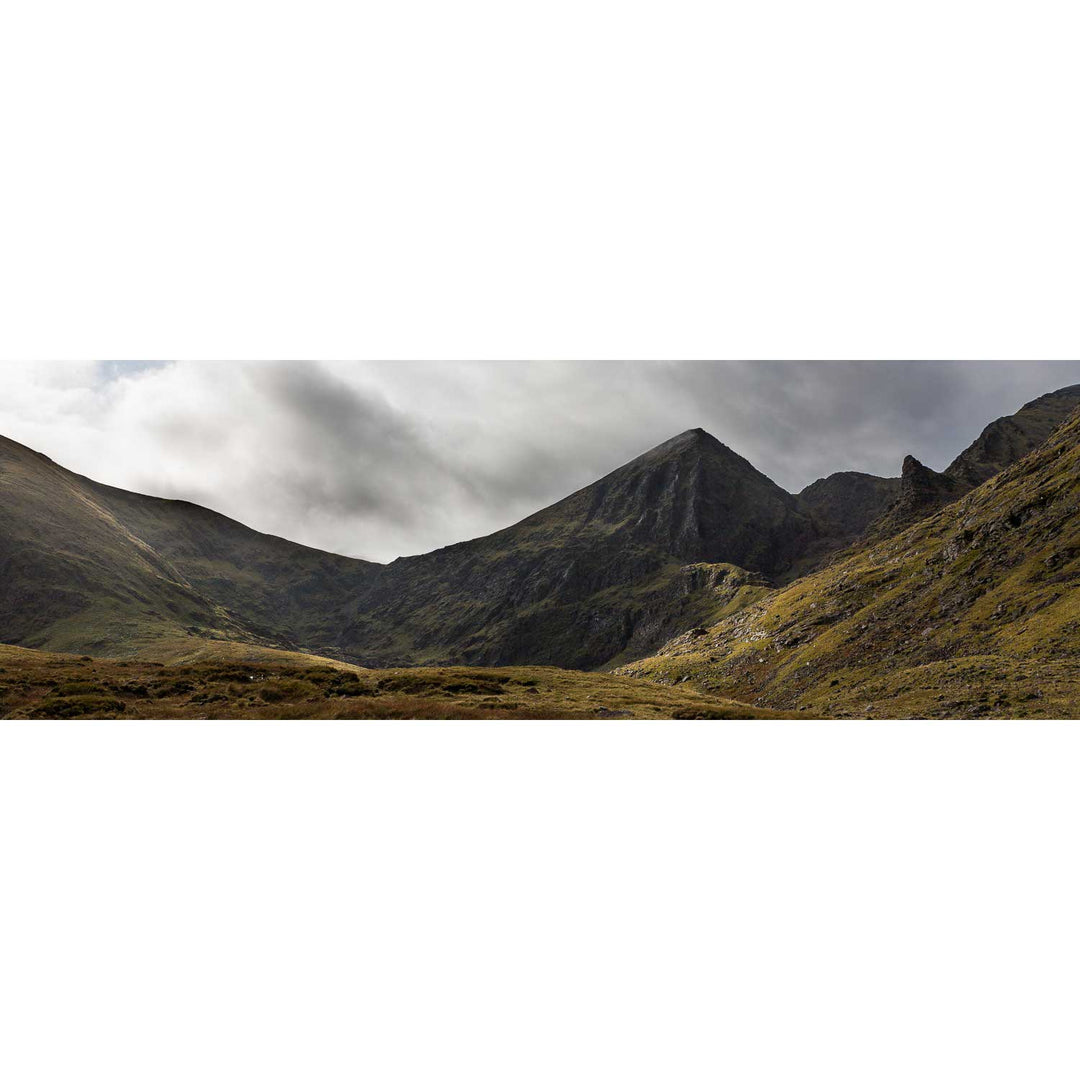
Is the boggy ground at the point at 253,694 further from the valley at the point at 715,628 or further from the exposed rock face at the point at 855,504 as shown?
the exposed rock face at the point at 855,504

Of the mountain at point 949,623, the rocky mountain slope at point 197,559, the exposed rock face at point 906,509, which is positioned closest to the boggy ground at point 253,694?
the rocky mountain slope at point 197,559

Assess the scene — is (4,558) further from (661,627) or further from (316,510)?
(661,627)

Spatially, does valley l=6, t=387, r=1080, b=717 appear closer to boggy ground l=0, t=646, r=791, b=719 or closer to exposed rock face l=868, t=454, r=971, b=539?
boggy ground l=0, t=646, r=791, b=719

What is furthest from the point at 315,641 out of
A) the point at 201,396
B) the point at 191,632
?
the point at 201,396

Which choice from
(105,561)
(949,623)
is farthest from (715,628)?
(105,561)

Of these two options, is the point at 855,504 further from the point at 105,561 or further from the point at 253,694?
the point at 105,561

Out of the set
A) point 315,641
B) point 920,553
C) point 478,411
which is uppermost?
point 920,553
